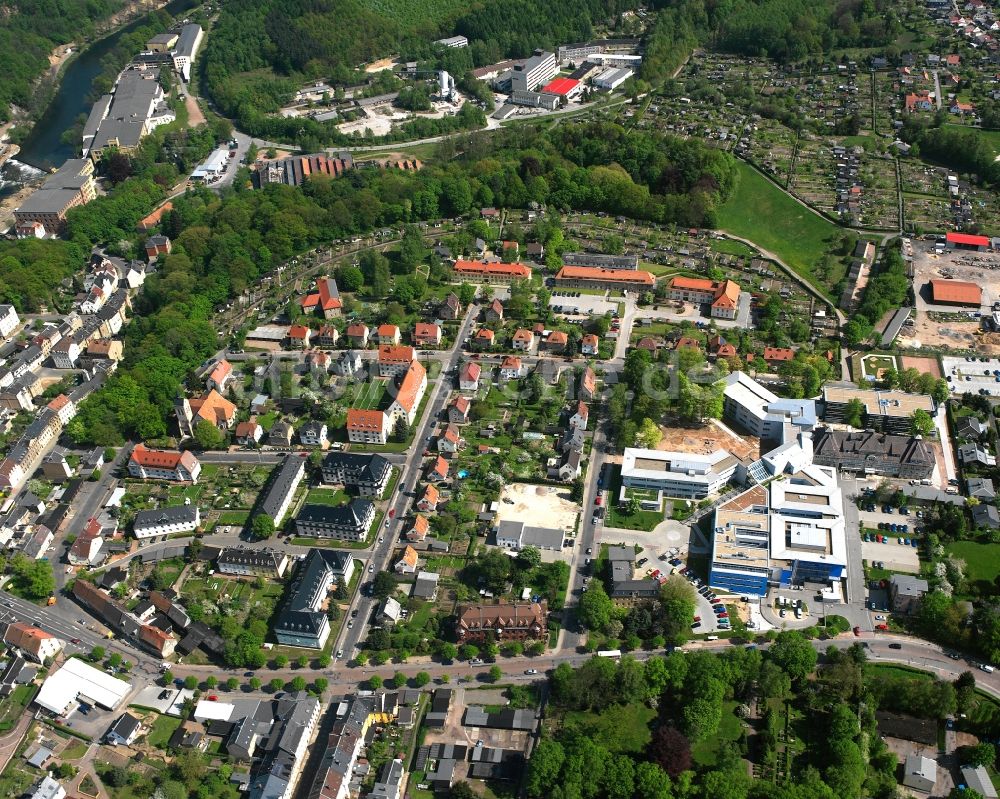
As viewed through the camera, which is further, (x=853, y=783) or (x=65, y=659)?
(x=65, y=659)

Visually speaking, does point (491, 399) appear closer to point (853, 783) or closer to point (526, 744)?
point (526, 744)

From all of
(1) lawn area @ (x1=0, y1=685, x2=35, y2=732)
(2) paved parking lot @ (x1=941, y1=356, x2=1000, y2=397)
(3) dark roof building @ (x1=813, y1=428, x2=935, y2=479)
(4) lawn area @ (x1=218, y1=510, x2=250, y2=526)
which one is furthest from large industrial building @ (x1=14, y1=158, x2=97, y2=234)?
(2) paved parking lot @ (x1=941, y1=356, x2=1000, y2=397)

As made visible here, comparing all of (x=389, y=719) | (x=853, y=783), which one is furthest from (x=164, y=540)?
(x=853, y=783)

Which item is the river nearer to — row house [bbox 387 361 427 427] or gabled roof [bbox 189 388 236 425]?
gabled roof [bbox 189 388 236 425]

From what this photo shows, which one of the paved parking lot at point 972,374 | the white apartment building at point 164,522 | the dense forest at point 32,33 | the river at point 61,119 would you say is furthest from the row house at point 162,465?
the dense forest at point 32,33

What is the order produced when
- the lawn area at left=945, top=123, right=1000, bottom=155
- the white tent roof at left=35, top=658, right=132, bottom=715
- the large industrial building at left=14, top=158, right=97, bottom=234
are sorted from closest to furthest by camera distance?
the white tent roof at left=35, top=658, right=132, bottom=715
the large industrial building at left=14, top=158, right=97, bottom=234
the lawn area at left=945, top=123, right=1000, bottom=155
